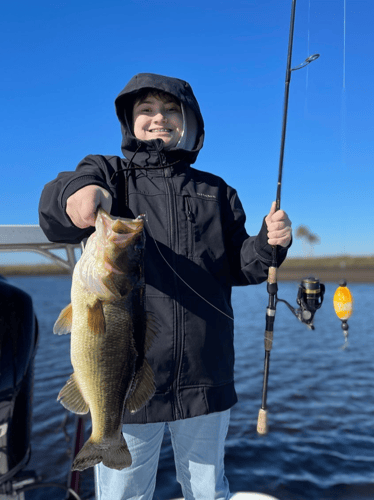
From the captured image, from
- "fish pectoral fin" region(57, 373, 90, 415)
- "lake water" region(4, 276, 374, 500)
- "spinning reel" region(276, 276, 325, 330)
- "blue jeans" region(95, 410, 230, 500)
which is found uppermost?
"spinning reel" region(276, 276, 325, 330)

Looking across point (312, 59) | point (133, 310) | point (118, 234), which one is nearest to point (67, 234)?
point (118, 234)

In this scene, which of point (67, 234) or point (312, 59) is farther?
point (312, 59)

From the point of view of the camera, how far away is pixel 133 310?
2.19m

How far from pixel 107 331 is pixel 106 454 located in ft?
2.12

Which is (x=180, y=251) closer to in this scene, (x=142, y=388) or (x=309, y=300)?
(x=142, y=388)

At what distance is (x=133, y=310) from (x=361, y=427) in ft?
19.6

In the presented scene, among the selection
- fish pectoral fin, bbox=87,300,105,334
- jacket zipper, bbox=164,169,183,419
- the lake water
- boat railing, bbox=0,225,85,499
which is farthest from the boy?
the lake water

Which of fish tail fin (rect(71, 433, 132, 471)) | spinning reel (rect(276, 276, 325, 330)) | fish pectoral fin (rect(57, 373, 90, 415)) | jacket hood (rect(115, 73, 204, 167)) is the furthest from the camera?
spinning reel (rect(276, 276, 325, 330))

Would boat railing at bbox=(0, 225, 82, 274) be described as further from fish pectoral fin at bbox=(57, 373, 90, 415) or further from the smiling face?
fish pectoral fin at bbox=(57, 373, 90, 415)

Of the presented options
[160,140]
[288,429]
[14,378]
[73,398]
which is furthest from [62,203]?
[288,429]

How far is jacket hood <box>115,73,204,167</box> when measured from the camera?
286 centimetres

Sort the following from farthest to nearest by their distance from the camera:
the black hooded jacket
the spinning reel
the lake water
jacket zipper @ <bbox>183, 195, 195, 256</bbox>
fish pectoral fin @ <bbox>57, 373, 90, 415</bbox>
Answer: the lake water → the spinning reel → jacket zipper @ <bbox>183, 195, 195, 256</bbox> → the black hooded jacket → fish pectoral fin @ <bbox>57, 373, 90, 415</bbox>

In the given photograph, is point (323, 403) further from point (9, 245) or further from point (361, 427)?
point (9, 245)

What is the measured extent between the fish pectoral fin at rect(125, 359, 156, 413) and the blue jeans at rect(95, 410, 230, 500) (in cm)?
28
